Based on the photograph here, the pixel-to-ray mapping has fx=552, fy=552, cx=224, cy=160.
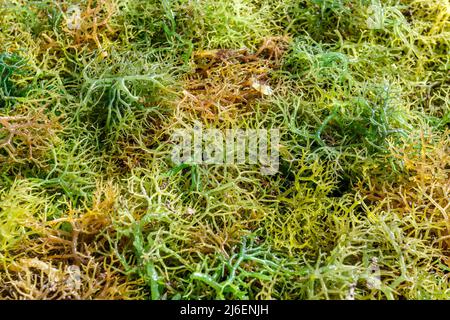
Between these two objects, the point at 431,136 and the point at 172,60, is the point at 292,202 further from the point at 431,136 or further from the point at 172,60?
the point at 172,60

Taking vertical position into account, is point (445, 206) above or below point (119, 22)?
below

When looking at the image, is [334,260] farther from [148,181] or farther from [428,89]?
[428,89]
